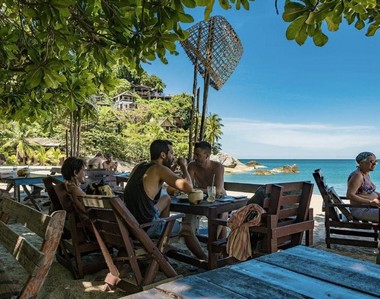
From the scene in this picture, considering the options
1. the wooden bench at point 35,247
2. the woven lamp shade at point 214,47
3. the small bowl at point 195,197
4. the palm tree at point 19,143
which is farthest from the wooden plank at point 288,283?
the palm tree at point 19,143

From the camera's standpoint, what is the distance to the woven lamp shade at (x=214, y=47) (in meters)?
7.08

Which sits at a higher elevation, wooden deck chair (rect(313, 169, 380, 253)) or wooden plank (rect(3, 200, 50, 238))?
wooden plank (rect(3, 200, 50, 238))

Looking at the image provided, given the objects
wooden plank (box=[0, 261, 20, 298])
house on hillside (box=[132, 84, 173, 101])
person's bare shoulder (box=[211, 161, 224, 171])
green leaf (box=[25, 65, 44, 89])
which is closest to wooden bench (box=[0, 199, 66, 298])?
wooden plank (box=[0, 261, 20, 298])

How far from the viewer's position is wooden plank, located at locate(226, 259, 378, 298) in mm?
1191

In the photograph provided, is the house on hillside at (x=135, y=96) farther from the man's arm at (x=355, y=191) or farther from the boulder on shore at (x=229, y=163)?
the man's arm at (x=355, y=191)

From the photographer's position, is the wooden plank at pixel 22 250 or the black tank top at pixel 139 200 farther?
the black tank top at pixel 139 200

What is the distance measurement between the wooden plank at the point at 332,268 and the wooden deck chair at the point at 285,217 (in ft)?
4.71

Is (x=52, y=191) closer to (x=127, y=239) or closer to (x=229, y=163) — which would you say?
(x=127, y=239)

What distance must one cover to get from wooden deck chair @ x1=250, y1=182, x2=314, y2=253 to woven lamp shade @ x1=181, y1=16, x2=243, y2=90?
418cm

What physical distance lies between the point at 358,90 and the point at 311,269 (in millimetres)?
79411

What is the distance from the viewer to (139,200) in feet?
10.9

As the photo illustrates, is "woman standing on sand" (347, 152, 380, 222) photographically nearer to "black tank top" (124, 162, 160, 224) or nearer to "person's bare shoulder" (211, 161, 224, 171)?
"person's bare shoulder" (211, 161, 224, 171)

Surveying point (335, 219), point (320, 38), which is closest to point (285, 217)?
point (335, 219)

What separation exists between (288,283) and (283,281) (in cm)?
2
